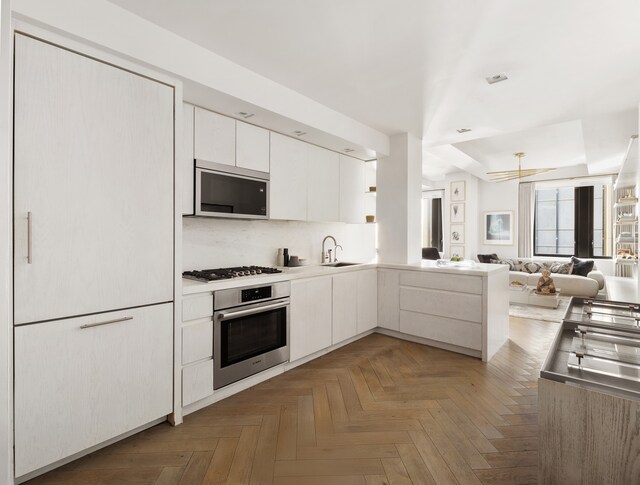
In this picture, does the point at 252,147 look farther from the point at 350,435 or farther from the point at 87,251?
the point at 350,435

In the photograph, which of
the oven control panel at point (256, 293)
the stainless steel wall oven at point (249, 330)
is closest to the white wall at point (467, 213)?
the stainless steel wall oven at point (249, 330)

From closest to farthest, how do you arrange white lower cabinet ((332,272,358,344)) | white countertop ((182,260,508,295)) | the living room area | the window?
white countertop ((182,260,508,295)) < white lower cabinet ((332,272,358,344)) < the living room area < the window

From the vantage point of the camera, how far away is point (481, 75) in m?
2.71

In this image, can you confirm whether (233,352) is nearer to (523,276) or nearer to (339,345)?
(339,345)

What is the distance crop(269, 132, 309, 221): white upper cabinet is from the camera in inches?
131

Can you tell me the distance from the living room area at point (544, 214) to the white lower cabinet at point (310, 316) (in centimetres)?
241

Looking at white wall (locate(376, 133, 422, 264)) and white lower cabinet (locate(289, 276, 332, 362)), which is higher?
white wall (locate(376, 133, 422, 264))

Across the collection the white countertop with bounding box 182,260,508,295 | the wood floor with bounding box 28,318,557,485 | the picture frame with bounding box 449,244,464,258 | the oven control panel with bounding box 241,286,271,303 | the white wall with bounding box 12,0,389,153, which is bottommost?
the wood floor with bounding box 28,318,557,485

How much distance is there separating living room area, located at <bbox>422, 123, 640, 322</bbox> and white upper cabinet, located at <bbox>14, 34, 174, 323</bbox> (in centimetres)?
409

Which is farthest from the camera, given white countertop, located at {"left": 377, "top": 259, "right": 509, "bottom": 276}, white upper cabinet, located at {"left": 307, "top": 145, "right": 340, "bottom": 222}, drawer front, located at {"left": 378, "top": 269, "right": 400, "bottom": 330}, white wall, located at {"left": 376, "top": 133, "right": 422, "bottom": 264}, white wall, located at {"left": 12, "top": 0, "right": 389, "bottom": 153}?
white wall, located at {"left": 376, "top": 133, "right": 422, "bottom": 264}

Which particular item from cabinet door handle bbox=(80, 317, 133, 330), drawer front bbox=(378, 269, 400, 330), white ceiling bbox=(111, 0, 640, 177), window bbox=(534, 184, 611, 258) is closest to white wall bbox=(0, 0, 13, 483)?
cabinet door handle bbox=(80, 317, 133, 330)

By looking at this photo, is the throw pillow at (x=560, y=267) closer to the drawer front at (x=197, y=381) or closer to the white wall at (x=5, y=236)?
the drawer front at (x=197, y=381)

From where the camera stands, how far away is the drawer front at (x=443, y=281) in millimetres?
3438

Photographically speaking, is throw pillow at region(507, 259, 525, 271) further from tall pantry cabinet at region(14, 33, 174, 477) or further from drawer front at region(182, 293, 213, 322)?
tall pantry cabinet at region(14, 33, 174, 477)
